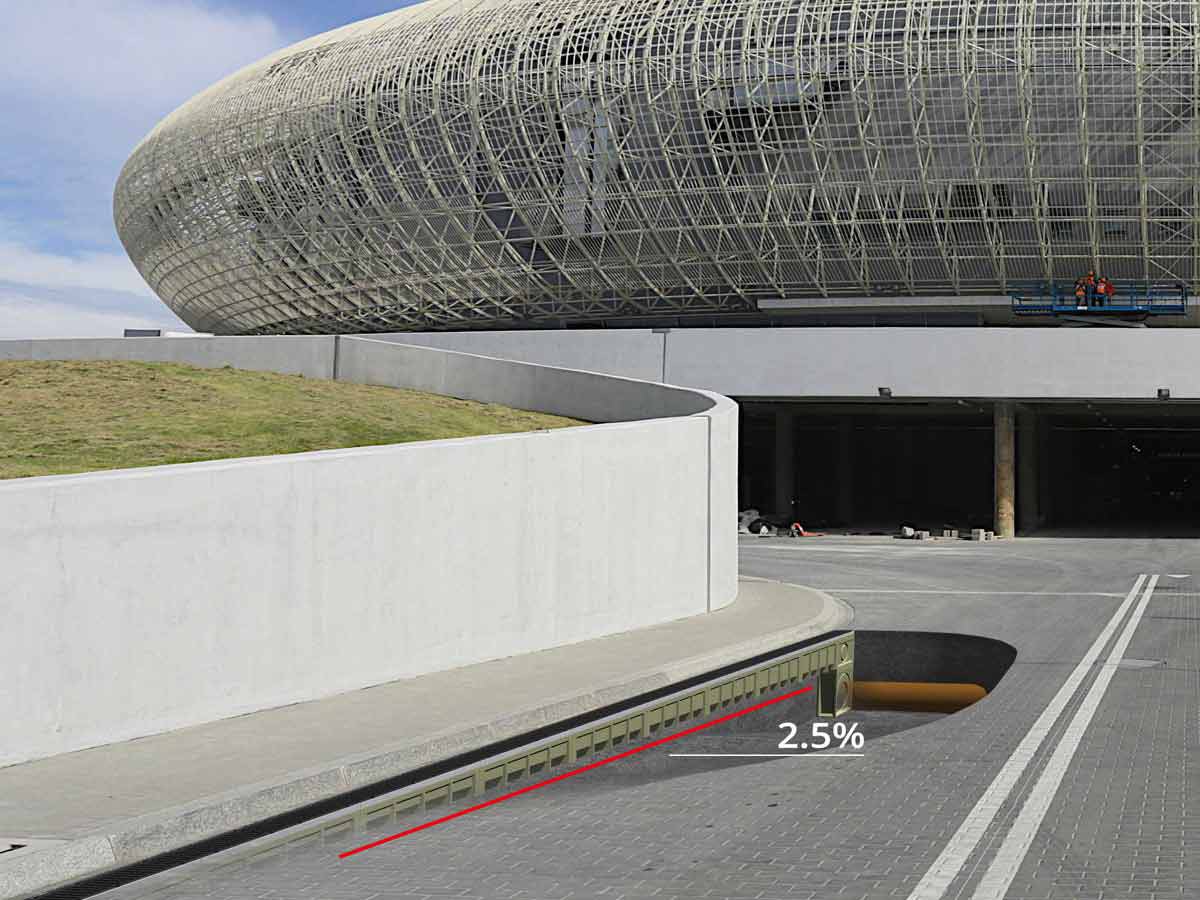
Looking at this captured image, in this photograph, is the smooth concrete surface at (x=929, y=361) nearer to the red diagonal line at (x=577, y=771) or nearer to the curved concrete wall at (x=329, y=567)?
the curved concrete wall at (x=329, y=567)

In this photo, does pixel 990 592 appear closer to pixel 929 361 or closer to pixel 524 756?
pixel 524 756

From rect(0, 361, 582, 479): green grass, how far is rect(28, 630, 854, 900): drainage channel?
5.65 m

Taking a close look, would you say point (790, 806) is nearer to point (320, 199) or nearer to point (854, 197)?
point (854, 197)

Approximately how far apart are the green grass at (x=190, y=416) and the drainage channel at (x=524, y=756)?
565 cm

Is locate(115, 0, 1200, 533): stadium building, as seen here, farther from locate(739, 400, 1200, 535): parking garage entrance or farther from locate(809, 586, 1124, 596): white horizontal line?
locate(809, 586, 1124, 596): white horizontal line

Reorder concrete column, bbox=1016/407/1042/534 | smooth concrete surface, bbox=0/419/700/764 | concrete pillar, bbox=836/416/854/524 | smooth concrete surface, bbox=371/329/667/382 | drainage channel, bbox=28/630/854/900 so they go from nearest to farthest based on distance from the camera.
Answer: drainage channel, bbox=28/630/854/900 < smooth concrete surface, bbox=0/419/700/764 < smooth concrete surface, bbox=371/329/667/382 < concrete column, bbox=1016/407/1042/534 < concrete pillar, bbox=836/416/854/524

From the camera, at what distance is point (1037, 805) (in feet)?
25.3

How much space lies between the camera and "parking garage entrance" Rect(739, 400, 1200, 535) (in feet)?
155

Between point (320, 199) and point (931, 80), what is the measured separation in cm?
2212

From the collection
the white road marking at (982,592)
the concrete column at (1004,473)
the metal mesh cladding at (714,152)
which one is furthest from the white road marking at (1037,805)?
the metal mesh cladding at (714,152)

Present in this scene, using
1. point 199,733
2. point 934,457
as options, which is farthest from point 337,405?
point 934,457

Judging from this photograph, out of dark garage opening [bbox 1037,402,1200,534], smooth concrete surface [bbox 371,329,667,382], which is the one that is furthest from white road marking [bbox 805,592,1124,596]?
dark garage opening [bbox 1037,402,1200,534]

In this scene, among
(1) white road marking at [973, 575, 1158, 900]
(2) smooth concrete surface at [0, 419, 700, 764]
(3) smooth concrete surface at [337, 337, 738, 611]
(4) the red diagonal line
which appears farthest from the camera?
(3) smooth concrete surface at [337, 337, 738, 611]

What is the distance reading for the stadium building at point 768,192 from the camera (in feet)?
129
